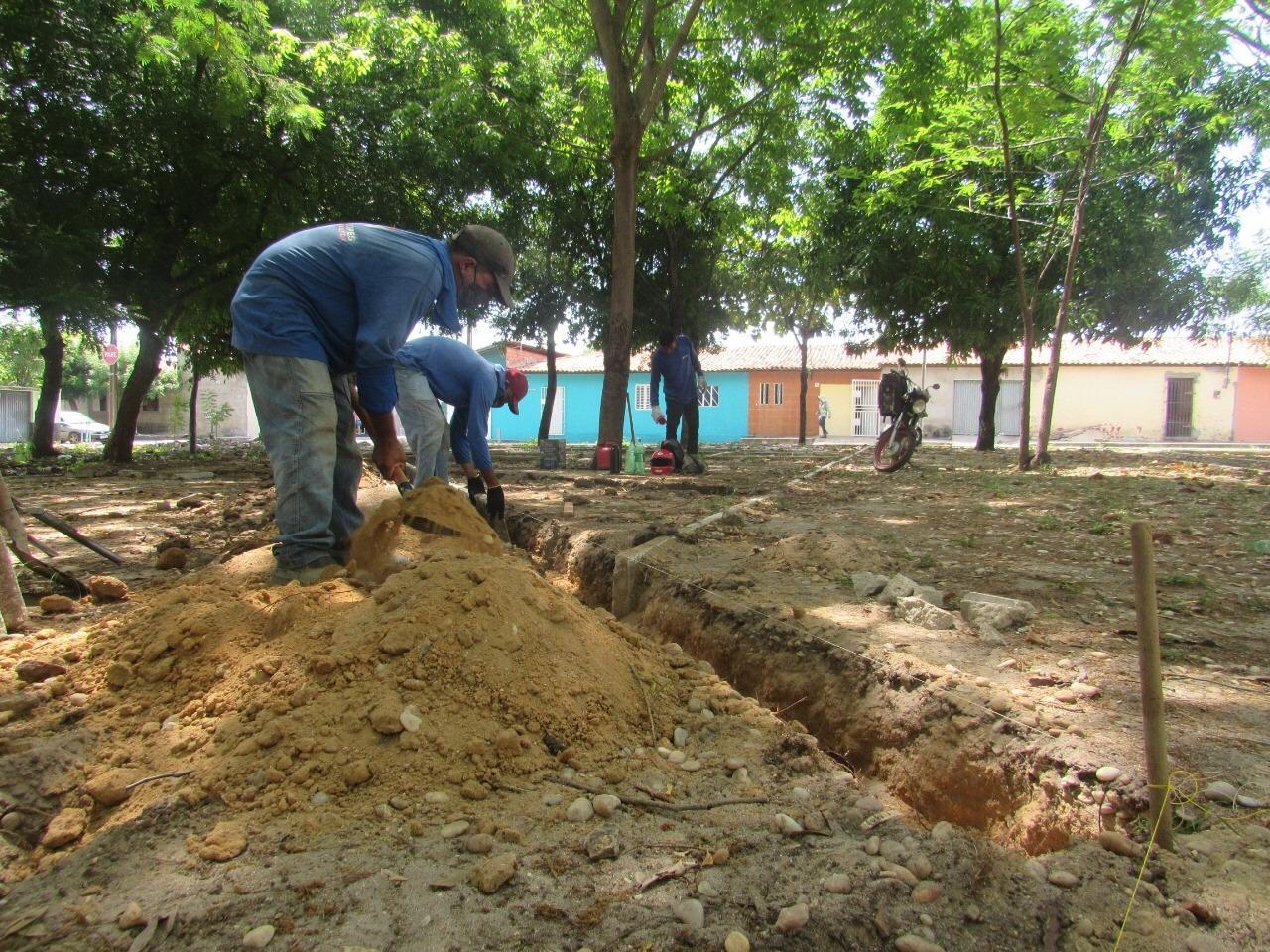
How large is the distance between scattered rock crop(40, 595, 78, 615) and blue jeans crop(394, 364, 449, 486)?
213 centimetres

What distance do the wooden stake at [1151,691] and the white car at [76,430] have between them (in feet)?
111

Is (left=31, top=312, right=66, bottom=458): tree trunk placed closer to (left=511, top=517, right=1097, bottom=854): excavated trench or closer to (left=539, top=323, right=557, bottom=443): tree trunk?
(left=539, top=323, right=557, bottom=443): tree trunk

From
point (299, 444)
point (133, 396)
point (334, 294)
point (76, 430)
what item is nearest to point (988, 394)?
point (133, 396)

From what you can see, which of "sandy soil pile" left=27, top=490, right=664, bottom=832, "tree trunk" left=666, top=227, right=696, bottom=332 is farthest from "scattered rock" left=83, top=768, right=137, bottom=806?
"tree trunk" left=666, top=227, right=696, bottom=332

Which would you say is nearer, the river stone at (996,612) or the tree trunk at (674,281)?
the river stone at (996,612)

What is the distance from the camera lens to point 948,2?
31.2 feet

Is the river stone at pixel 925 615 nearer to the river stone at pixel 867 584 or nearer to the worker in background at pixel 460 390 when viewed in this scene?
the river stone at pixel 867 584

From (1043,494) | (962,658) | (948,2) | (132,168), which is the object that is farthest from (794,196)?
(962,658)

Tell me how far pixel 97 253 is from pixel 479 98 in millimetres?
5532

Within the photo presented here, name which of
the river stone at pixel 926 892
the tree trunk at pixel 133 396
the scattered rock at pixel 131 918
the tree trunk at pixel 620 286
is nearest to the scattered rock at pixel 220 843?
the scattered rock at pixel 131 918

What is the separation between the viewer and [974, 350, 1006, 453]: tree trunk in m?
15.8

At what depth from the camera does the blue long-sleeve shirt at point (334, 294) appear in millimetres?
2920

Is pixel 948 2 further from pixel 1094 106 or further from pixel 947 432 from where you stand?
pixel 947 432

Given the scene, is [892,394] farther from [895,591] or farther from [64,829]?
[64,829]
